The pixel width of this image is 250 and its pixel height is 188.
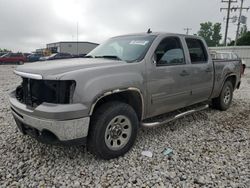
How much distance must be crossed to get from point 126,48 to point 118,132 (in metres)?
1.49

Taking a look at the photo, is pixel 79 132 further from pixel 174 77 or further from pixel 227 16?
pixel 227 16

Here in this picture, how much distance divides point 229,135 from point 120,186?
252 centimetres

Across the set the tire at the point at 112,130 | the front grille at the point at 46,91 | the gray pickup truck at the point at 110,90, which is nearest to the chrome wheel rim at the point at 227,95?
the gray pickup truck at the point at 110,90

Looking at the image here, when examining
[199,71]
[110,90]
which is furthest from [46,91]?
[199,71]

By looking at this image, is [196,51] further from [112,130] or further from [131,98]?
[112,130]

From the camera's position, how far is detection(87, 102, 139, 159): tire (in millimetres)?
2756

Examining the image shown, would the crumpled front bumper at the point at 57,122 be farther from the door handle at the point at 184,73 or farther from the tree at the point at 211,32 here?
the tree at the point at 211,32

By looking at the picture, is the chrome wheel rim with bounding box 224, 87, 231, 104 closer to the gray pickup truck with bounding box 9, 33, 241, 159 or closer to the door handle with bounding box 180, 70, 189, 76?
the gray pickup truck with bounding box 9, 33, 241, 159

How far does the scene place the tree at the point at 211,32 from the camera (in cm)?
7257

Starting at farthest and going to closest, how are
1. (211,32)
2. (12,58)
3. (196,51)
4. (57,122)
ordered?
(211,32)
(12,58)
(196,51)
(57,122)

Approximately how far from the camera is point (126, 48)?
3.69m

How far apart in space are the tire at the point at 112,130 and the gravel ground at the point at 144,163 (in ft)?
0.55

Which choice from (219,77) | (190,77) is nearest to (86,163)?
(190,77)

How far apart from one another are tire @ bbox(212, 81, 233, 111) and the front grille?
4144mm
